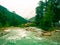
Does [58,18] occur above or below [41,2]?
below

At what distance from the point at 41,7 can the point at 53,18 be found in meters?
10.9

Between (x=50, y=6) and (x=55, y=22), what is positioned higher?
(x=50, y=6)

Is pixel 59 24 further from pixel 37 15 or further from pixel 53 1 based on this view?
pixel 37 15

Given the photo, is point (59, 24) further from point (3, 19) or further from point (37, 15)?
point (3, 19)

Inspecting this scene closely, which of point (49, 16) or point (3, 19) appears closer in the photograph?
point (49, 16)

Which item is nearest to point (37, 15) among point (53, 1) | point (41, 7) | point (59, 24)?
point (41, 7)

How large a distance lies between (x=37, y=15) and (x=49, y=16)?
38.3 feet

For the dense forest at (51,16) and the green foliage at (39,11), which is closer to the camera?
the dense forest at (51,16)

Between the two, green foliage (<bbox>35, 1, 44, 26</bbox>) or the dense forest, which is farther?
green foliage (<bbox>35, 1, 44, 26</bbox>)

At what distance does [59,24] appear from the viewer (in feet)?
147

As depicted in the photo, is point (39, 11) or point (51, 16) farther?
point (39, 11)

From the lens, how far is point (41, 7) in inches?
2217

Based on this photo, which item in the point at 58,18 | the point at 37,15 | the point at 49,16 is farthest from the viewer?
the point at 37,15

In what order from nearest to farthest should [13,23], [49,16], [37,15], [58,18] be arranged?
[49,16] → [58,18] → [37,15] → [13,23]
